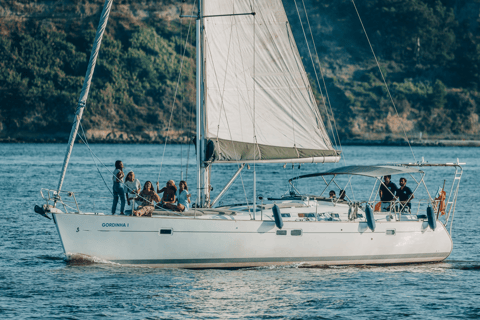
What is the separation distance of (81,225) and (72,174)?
39.4 m

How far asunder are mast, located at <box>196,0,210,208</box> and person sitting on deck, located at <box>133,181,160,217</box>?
50.6 inches

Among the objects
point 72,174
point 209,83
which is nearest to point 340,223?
point 209,83

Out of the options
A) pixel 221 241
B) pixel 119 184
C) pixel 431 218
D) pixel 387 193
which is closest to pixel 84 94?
pixel 119 184

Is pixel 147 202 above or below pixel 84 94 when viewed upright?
below

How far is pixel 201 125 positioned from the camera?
745 inches

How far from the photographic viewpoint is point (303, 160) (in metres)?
20.0

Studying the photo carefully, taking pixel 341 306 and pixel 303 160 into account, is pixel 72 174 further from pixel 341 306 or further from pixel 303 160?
pixel 341 306

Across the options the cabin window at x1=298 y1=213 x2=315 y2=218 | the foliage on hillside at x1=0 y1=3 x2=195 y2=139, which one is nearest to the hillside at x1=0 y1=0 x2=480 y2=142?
the foliage on hillside at x1=0 y1=3 x2=195 y2=139

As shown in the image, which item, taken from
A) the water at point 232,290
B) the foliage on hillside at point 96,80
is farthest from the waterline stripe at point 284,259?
the foliage on hillside at point 96,80

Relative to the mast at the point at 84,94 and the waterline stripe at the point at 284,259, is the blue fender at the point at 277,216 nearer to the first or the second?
the waterline stripe at the point at 284,259

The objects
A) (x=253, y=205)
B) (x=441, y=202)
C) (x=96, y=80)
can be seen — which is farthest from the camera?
(x=96, y=80)

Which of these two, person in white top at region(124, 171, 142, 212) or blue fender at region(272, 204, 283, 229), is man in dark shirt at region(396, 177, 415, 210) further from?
person in white top at region(124, 171, 142, 212)

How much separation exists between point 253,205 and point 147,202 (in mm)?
2684

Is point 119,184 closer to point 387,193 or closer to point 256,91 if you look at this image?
point 256,91
